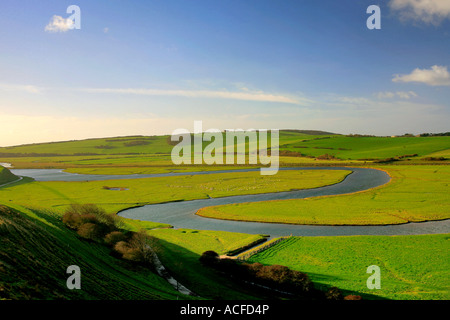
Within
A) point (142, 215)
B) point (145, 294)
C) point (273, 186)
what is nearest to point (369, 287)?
point (145, 294)

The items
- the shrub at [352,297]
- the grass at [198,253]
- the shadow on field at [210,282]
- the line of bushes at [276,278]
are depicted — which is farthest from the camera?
the grass at [198,253]

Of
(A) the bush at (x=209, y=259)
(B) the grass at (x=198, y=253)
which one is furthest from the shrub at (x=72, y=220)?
(A) the bush at (x=209, y=259)

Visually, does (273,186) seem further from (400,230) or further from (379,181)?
(400,230)

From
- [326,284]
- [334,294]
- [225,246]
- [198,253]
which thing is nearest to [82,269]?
[198,253]

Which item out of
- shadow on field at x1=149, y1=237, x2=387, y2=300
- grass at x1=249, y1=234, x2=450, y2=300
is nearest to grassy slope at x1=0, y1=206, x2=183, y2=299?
shadow on field at x1=149, y1=237, x2=387, y2=300

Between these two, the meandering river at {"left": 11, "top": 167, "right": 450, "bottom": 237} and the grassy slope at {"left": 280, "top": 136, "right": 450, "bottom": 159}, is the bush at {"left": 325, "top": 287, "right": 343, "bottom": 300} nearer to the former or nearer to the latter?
the meandering river at {"left": 11, "top": 167, "right": 450, "bottom": 237}

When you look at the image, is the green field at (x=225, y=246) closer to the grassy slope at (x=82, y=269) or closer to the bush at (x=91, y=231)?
the grassy slope at (x=82, y=269)

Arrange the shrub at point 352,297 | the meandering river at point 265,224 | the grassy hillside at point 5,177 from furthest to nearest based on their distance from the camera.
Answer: the grassy hillside at point 5,177
the meandering river at point 265,224
the shrub at point 352,297

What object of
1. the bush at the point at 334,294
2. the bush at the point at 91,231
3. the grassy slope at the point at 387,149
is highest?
the grassy slope at the point at 387,149
